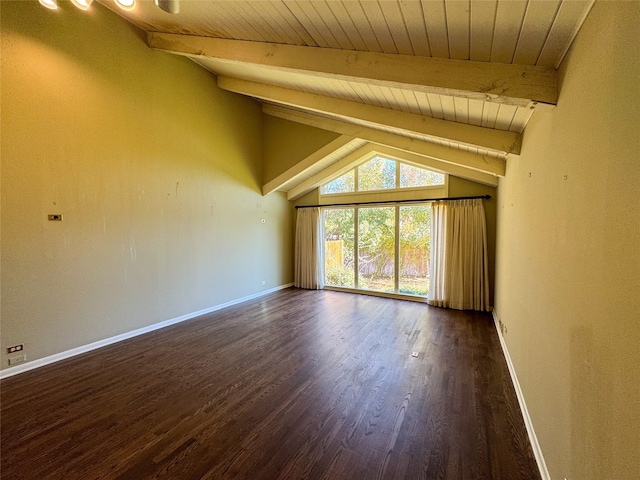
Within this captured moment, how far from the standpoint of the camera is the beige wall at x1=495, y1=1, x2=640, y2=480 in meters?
0.79

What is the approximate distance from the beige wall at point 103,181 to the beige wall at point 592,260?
445cm

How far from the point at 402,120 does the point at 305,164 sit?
278cm

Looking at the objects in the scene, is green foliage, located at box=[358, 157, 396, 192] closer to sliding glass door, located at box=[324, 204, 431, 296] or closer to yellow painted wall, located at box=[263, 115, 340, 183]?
sliding glass door, located at box=[324, 204, 431, 296]

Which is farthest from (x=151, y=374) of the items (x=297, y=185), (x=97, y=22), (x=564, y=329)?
(x=297, y=185)

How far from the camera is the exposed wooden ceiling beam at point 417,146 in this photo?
3.42 m

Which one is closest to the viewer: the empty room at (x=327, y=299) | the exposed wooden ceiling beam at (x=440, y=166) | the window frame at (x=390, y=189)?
the empty room at (x=327, y=299)

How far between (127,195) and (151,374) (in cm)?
239

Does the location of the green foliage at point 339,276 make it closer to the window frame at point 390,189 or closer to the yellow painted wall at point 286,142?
the window frame at point 390,189

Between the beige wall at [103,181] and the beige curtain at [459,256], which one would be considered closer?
the beige wall at [103,181]

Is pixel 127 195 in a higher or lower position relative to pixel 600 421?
higher

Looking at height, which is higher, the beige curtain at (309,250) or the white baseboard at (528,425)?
the beige curtain at (309,250)

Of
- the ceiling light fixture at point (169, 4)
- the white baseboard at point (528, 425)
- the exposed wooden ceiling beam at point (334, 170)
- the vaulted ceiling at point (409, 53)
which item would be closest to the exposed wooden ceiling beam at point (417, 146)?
the vaulted ceiling at point (409, 53)

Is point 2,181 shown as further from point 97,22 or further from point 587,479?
point 587,479

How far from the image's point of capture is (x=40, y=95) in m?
2.79
